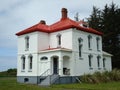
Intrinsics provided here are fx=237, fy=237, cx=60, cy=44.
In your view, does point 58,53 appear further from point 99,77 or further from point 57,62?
point 99,77

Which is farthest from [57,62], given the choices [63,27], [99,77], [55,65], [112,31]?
[112,31]

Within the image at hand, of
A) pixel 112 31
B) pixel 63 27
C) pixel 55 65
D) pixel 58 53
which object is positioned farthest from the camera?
pixel 112 31

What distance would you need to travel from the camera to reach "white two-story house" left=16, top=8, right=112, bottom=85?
101ft

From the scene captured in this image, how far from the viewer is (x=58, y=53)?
98.3ft

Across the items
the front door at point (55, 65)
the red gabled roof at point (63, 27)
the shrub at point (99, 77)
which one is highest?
the red gabled roof at point (63, 27)

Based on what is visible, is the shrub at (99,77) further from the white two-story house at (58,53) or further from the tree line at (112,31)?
the tree line at (112,31)

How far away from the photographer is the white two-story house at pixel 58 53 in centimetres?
3082

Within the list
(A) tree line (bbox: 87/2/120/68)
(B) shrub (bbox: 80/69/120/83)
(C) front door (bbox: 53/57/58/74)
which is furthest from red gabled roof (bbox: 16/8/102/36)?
(A) tree line (bbox: 87/2/120/68)

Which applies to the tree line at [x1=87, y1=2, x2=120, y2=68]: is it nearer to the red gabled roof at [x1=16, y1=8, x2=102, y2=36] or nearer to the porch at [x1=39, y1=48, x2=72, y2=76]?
the red gabled roof at [x1=16, y1=8, x2=102, y2=36]

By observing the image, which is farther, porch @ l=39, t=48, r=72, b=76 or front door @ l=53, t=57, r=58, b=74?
front door @ l=53, t=57, r=58, b=74

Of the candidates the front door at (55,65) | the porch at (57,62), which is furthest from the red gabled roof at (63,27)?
the front door at (55,65)

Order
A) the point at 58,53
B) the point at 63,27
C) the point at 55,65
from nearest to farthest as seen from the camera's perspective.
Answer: the point at 58,53, the point at 55,65, the point at 63,27

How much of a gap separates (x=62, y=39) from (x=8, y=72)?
32.6 m

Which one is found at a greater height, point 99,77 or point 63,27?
point 63,27
